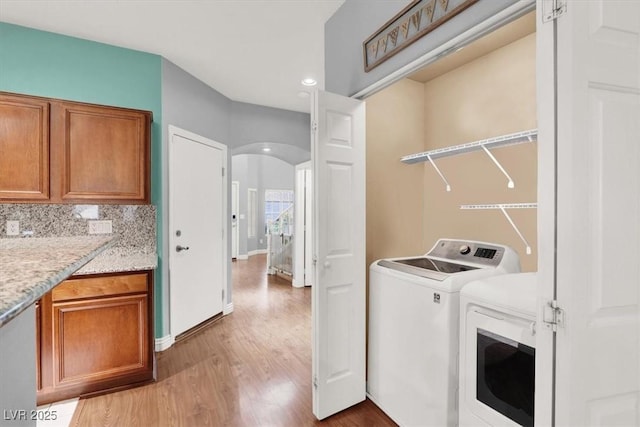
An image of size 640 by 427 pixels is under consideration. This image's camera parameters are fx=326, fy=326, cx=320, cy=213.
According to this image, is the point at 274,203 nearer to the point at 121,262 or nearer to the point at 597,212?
the point at 121,262

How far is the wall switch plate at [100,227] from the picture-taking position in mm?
2829

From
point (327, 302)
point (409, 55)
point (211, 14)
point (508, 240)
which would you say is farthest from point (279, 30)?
point (508, 240)

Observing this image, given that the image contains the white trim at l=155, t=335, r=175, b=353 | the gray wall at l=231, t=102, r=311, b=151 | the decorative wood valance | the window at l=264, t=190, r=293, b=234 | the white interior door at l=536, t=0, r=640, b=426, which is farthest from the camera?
the window at l=264, t=190, r=293, b=234

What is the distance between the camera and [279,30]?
8.88ft

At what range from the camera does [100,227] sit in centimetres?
286

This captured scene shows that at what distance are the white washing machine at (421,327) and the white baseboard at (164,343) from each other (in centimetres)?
202

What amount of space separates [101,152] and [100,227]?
0.69 m

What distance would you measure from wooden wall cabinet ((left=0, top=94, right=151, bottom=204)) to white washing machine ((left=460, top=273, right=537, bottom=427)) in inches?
102

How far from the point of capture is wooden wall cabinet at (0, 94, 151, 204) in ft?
7.69

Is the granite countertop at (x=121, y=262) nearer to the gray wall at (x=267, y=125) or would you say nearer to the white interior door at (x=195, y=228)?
the white interior door at (x=195, y=228)

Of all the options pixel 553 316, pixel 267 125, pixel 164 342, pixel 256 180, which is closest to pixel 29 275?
pixel 553 316

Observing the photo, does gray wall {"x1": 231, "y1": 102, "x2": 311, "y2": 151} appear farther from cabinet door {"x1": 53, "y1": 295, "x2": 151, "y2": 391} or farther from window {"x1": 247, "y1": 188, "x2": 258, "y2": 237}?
window {"x1": 247, "y1": 188, "x2": 258, "y2": 237}

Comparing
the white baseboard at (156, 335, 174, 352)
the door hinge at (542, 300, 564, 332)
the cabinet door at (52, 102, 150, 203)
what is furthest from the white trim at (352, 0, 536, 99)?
the white baseboard at (156, 335, 174, 352)

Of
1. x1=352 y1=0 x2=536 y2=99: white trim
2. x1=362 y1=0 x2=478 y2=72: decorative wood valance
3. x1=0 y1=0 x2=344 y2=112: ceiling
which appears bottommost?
x1=352 y1=0 x2=536 y2=99: white trim
